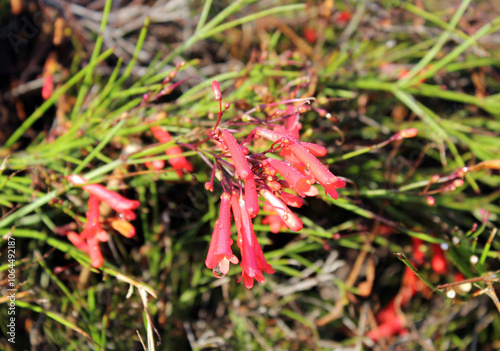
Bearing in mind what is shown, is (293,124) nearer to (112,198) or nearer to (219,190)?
(219,190)

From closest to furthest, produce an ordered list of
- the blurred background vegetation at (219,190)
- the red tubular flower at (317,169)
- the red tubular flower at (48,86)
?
the red tubular flower at (317,169) < the blurred background vegetation at (219,190) < the red tubular flower at (48,86)

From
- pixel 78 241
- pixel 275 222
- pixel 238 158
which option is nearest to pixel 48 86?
pixel 78 241

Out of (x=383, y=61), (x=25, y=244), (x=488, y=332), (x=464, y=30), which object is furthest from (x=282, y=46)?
(x=488, y=332)

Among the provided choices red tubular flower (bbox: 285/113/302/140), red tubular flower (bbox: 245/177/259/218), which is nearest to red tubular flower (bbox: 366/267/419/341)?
red tubular flower (bbox: 285/113/302/140)

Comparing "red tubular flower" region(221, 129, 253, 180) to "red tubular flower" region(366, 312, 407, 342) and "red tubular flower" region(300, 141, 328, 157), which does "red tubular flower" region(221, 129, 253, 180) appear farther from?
"red tubular flower" region(366, 312, 407, 342)

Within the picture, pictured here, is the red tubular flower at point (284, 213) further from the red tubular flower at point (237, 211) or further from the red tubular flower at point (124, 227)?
the red tubular flower at point (124, 227)

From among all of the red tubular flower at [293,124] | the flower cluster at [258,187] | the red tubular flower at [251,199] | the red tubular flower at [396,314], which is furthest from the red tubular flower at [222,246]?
the red tubular flower at [396,314]
